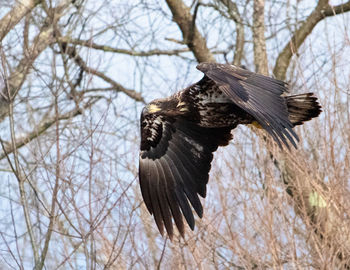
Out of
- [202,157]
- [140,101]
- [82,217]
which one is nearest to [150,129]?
[202,157]

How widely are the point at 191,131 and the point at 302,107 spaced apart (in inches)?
42.6

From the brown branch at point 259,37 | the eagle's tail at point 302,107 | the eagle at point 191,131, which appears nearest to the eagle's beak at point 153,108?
the eagle at point 191,131

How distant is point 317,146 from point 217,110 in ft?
4.79

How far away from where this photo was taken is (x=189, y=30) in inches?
390

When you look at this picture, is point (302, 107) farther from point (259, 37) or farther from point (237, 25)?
point (237, 25)

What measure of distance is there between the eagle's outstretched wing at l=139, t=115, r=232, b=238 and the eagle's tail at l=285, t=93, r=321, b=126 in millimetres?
645

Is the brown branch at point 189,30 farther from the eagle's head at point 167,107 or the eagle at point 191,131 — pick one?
the eagle's head at point 167,107

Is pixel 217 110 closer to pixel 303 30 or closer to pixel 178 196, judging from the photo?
pixel 178 196

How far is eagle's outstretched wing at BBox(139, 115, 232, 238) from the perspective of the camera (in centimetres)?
603

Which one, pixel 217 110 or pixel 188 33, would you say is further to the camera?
pixel 188 33

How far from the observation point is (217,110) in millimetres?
5789

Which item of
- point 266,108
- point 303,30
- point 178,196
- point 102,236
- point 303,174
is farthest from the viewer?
point 303,30

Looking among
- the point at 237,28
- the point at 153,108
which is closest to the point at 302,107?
the point at 153,108

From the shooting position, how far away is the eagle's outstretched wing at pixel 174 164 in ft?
19.8
